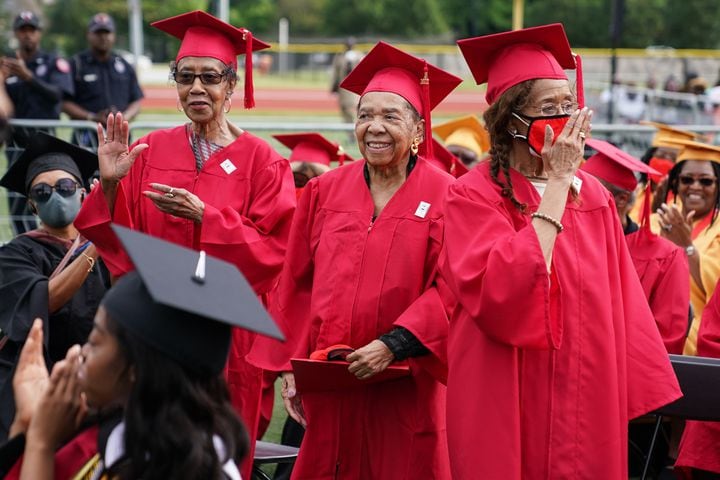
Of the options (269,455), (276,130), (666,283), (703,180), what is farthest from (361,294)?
(276,130)

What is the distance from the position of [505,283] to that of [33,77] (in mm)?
7999

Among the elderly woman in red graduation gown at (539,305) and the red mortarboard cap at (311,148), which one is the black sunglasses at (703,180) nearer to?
the red mortarboard cap at (311,148)

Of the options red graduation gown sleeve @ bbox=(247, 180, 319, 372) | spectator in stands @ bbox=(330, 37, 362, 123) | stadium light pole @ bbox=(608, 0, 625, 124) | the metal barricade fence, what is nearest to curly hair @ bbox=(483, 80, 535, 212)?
red graduation gown sleeve @ bbox=(247, 180, 319, 372)

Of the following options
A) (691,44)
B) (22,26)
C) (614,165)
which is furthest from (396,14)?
(614,165)

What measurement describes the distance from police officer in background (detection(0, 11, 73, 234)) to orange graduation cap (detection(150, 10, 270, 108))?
5544 mm

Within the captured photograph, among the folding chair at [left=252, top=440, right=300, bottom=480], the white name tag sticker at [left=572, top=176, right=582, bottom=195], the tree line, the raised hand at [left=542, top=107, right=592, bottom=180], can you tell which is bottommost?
the folding chair at [left=252, top=440, right=300, bottom=480]

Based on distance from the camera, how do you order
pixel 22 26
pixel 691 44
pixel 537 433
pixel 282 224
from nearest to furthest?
pixel 537 433 → pixel 282 224 → pixel 22 26 → pixel 691 44

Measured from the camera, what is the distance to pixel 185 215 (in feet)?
16.3

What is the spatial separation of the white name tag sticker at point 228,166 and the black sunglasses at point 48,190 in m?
0.73

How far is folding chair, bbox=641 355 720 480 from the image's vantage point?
467 cm

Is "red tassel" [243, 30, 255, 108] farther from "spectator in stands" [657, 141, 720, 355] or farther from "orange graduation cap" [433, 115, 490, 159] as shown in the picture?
→ "orange graduation cap" [433, 115, 490, 159]

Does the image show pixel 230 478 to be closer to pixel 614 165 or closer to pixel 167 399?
pixel 167 399

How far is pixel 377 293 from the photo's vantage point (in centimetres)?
465

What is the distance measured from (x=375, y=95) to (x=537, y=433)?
1.66 m
